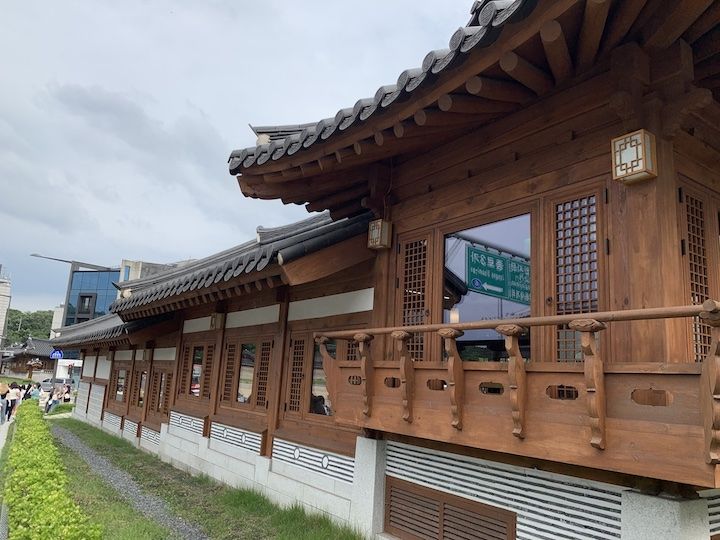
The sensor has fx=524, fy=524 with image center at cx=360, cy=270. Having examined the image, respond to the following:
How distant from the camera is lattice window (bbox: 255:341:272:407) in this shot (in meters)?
8.75

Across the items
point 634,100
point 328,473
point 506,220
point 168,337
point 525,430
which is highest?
point 634,100

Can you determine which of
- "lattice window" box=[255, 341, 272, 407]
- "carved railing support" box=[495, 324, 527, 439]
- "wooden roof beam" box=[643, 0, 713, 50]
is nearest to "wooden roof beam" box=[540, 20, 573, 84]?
"wooden roof beam" box=[643, 0, 713, 50]

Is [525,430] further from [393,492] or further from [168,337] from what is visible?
[168,337]

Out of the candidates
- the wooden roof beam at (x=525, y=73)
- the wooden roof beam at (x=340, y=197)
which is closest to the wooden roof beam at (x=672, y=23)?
the wooden roof beam at (x=525, y=73)

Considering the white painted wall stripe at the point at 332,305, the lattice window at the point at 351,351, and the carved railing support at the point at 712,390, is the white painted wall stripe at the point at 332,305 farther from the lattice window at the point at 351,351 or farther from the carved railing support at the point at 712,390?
the carved railing support at the point at 712,390

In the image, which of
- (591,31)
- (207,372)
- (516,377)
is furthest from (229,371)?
(591,31)

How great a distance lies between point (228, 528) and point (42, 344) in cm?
6246

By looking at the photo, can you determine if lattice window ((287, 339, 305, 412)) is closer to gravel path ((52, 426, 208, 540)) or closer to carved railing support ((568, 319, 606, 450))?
gravel path ((52, 426, 208, 540))

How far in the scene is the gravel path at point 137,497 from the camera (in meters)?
6.97

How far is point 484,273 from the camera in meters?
5.15

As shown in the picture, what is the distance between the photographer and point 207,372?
10.8 meters

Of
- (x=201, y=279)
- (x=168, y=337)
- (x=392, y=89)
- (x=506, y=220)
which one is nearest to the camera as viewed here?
(x=392, y=89)

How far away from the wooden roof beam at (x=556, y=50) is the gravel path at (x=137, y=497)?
6554mm

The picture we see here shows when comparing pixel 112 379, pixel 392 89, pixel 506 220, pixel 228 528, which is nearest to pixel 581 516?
pixel 506 220
